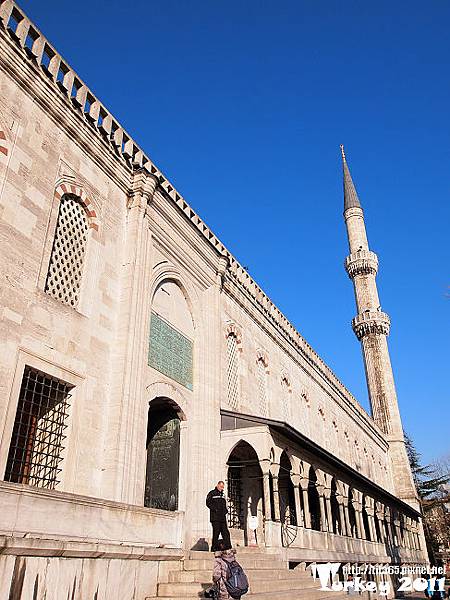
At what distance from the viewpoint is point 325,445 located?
2348cm

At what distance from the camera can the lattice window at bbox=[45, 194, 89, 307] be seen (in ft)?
30.8

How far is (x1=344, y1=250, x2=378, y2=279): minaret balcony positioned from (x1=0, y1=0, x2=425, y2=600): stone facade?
989 inches

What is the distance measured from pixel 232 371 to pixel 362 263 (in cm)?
2662

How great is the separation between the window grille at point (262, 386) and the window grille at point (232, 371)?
1843 millimetres

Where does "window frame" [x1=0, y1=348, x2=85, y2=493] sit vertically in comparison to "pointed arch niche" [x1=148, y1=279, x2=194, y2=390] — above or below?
below

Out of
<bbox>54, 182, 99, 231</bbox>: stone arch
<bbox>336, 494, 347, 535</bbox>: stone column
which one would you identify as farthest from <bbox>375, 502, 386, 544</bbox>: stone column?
<bbox>54, 182, 99, 231</bbox>: stone arch

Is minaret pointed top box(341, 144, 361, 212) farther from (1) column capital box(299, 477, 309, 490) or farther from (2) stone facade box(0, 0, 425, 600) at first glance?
(1) column capital box(299, 477, 309, 490)

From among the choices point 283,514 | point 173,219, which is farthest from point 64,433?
point 283,514

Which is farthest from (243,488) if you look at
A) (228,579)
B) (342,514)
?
(228,579)

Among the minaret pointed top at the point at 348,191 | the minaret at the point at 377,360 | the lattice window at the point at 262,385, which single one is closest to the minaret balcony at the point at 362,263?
the minaret at the point at 377,360

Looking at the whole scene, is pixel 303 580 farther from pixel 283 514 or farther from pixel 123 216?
pixel 123 216

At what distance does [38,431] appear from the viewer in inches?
337

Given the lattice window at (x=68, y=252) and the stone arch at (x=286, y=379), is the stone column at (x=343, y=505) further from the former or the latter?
the lattice window at (x=68, y=252)

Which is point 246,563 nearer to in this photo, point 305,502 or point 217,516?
point 217,516
